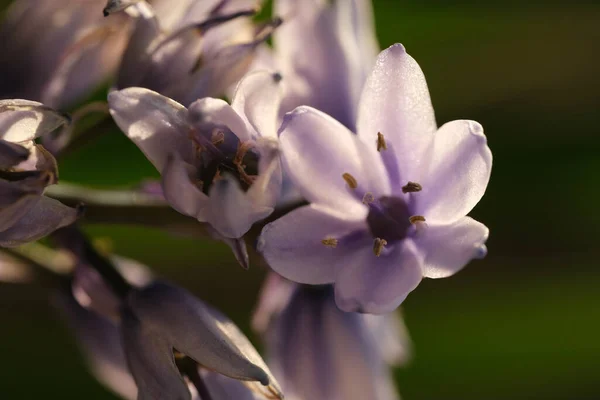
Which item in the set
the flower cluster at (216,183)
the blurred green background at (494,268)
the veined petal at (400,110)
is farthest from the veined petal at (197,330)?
the blurred green background at (494,268)

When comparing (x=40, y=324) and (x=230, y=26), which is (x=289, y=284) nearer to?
(x=230, y=26)

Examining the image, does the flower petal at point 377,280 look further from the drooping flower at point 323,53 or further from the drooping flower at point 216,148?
the drooping flower at point 323,53

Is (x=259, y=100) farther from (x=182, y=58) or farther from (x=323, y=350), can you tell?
(x=323, y=350)

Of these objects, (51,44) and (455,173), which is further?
(51,44)

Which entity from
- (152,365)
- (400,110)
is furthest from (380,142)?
(152,365)

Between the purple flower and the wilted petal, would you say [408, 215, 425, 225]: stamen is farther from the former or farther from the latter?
the wilted petal

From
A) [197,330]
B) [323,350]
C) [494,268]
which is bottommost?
[494,268]
